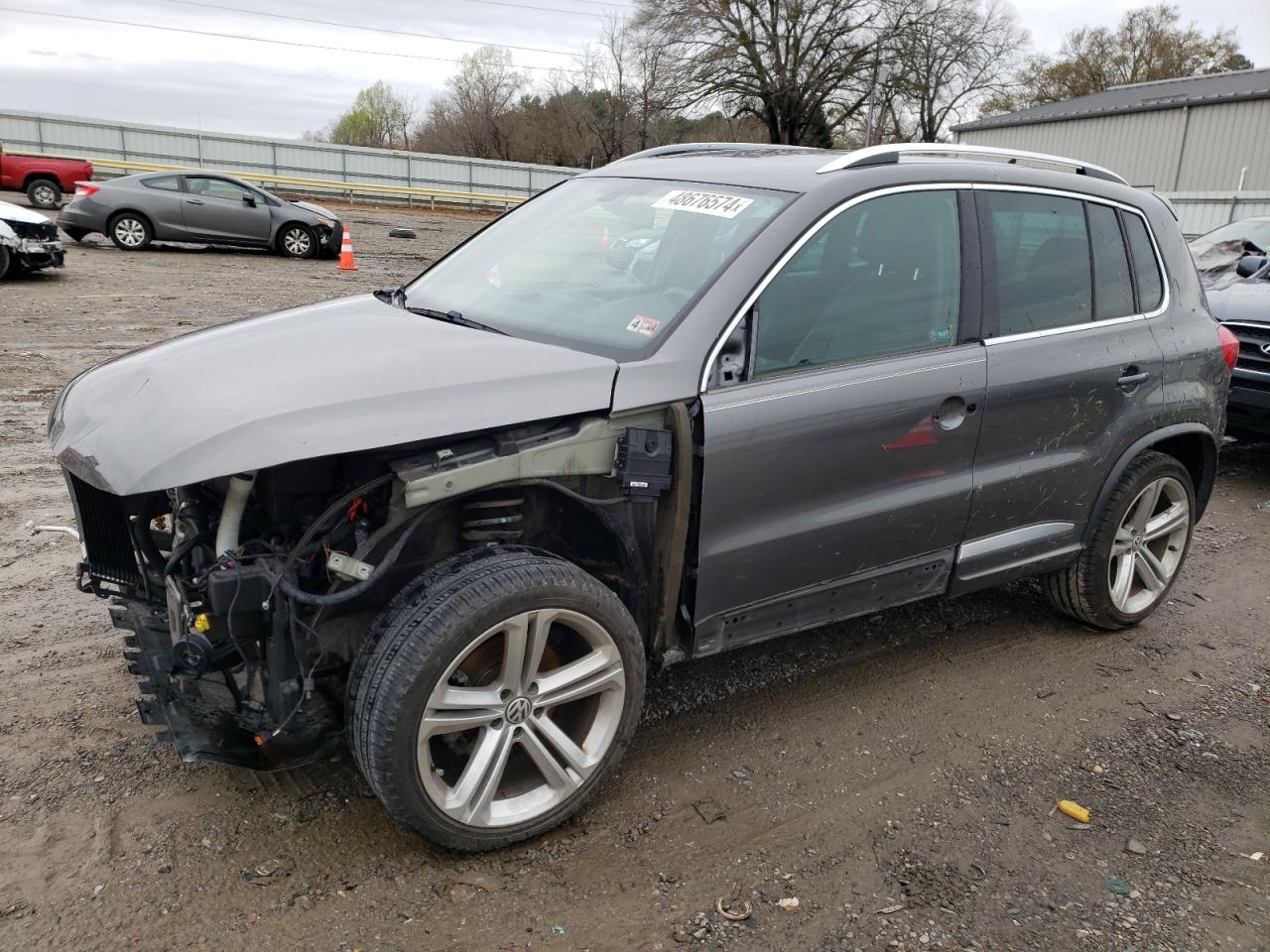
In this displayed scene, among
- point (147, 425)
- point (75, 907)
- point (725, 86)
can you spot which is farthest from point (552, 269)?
point (725, 86)

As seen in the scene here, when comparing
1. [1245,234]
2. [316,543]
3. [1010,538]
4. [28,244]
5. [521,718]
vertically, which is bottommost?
[521,718]

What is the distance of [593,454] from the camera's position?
2.88 m

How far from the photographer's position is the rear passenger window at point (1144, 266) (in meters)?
4.20

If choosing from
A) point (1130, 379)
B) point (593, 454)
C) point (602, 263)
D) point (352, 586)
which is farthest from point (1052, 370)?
point (352, 586)

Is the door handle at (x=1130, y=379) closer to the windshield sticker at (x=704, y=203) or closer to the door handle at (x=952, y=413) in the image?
the door handle at (x=952, y=413)

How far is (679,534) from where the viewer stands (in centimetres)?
300

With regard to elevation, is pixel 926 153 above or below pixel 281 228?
above

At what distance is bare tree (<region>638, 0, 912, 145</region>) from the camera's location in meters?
43.5

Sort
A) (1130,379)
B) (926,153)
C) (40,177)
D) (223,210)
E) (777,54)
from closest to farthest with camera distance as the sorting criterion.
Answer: (926,153) < (1130,379) < (223,210) < (40,177) < (777,54)

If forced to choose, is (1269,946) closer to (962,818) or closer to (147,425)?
(962,818)

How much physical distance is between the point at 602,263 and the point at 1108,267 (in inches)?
82.1

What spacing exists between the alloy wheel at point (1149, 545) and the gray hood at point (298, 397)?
270cm

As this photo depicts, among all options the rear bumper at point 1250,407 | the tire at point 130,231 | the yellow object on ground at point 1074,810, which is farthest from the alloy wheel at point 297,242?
the yellow object on ground at point 1074,810

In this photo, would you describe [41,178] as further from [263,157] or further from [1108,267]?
[1108,267]
